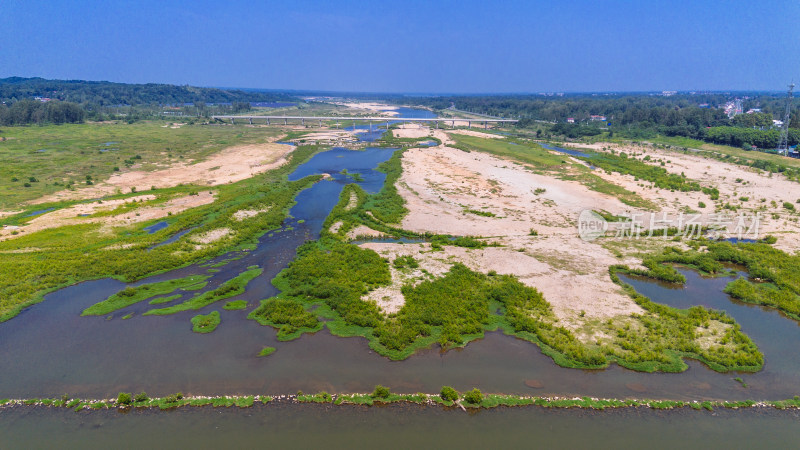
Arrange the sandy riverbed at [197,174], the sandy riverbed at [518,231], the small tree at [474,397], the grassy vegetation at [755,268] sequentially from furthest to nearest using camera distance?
the sandy riverbed at [197,174]
the sandy riverbed at [518,231]
the grassy vegetation at [755,268]
the small tree at [474,397]

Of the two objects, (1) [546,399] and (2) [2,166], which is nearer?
(1) [546,399]

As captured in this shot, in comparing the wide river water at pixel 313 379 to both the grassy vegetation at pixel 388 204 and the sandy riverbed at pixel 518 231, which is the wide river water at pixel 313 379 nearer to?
the sandy riverbed at pixel 518 231

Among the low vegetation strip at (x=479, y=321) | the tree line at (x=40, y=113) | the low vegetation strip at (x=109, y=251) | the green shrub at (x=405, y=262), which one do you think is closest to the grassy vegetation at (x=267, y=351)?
the low vegetation strip at (x=479, y=321)

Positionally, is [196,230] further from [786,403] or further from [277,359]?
[786,403]

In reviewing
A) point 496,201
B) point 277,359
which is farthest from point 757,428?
point 496,201

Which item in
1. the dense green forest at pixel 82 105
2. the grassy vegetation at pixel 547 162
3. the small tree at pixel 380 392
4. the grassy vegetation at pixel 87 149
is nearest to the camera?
the small tree at pixel 380 392

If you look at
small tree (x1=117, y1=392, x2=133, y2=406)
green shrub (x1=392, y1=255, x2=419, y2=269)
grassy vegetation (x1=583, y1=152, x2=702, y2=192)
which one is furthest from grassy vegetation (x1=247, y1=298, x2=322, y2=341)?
grassy vegetation (x1=583, y1=152, x2=702, y2=192)
